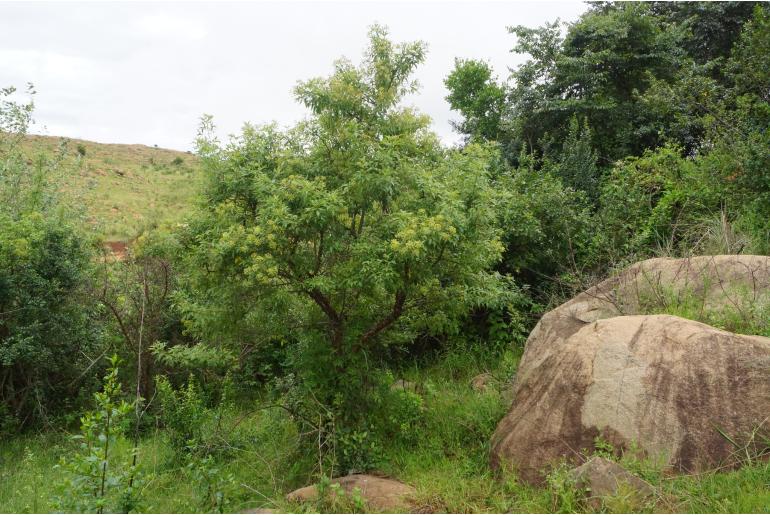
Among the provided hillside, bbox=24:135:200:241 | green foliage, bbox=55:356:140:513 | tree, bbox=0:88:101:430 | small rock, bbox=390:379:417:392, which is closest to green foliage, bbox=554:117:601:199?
small rock, bbox=390:379:417:392

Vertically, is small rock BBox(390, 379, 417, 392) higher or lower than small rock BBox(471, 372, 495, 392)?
lower

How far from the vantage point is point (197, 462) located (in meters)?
6.34

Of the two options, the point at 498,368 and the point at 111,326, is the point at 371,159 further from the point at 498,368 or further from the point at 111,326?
the point at 111,326

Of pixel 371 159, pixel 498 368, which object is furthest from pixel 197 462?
pixel 498 368

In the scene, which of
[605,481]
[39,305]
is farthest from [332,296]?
[39,305]

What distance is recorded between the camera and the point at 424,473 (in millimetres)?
5805

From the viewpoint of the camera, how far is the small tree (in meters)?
5.33

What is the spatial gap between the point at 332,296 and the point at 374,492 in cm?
196

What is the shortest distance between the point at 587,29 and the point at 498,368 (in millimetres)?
11160

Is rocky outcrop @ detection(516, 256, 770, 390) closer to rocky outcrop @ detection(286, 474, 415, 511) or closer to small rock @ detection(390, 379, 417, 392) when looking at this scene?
small rock @ detection(390, 379, 417, 392)

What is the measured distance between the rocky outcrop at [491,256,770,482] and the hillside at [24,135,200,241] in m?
15.7

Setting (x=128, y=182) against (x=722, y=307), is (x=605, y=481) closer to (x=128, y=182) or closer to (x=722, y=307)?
(x=722, y=307)

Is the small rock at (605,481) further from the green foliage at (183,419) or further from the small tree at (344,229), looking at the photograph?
the green foliage at (183,419)

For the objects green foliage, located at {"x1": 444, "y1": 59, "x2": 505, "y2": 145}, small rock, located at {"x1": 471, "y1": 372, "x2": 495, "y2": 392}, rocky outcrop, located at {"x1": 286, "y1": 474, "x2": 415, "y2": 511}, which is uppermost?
green foliage, located at {"x1": 444, "y1": 59, "x2": 505, "y2": 145}
